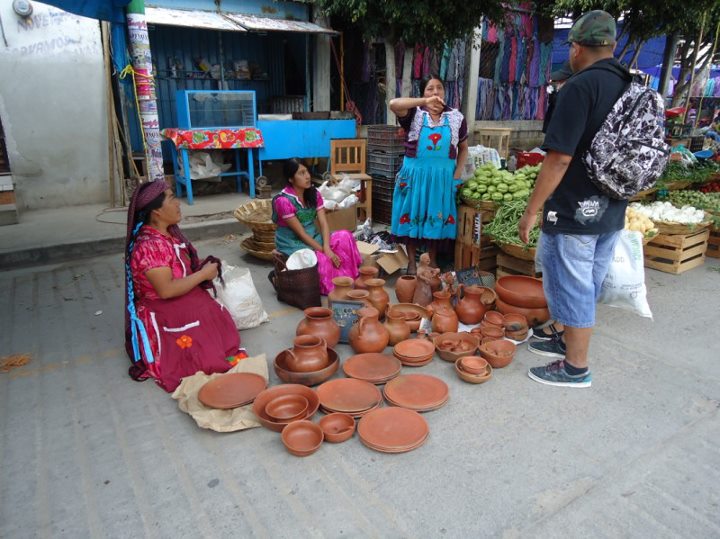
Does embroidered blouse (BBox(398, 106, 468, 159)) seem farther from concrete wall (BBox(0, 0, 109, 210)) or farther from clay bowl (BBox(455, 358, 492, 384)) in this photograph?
concrete wall (BBox(0, 0, 109, 210))

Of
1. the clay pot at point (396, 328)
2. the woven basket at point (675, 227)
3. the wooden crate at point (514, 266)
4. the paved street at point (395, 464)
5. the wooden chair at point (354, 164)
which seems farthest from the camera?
the wooden chair at point (354, 164)

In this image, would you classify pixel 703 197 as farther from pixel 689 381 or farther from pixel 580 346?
pixel 580 346

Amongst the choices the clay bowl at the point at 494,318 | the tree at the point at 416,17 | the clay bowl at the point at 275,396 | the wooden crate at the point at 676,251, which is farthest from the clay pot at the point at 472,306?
the tree at the point at 416,17

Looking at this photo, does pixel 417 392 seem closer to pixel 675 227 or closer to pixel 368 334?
pixel 368 334

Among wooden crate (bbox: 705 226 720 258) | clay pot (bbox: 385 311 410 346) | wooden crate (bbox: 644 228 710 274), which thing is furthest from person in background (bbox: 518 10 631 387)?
wooden crate (bbox: 705 226 720 258)

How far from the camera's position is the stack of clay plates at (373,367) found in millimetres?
2844

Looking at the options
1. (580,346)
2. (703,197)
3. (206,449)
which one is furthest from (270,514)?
(703,197)

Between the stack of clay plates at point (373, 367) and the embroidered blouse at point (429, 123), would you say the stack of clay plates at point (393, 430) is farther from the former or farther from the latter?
the embroidered blouse at point (429, 123)

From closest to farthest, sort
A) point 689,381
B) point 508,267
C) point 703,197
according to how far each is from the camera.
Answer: point 689,381 < point 508,267 < point 703,197

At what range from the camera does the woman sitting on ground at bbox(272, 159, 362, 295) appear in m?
3.89

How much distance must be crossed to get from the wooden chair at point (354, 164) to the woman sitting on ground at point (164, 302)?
3502mm

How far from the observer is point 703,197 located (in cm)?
568

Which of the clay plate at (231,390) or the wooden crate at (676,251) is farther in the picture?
the wooden crate at (676,251)

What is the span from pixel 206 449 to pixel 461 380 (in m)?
1.56
